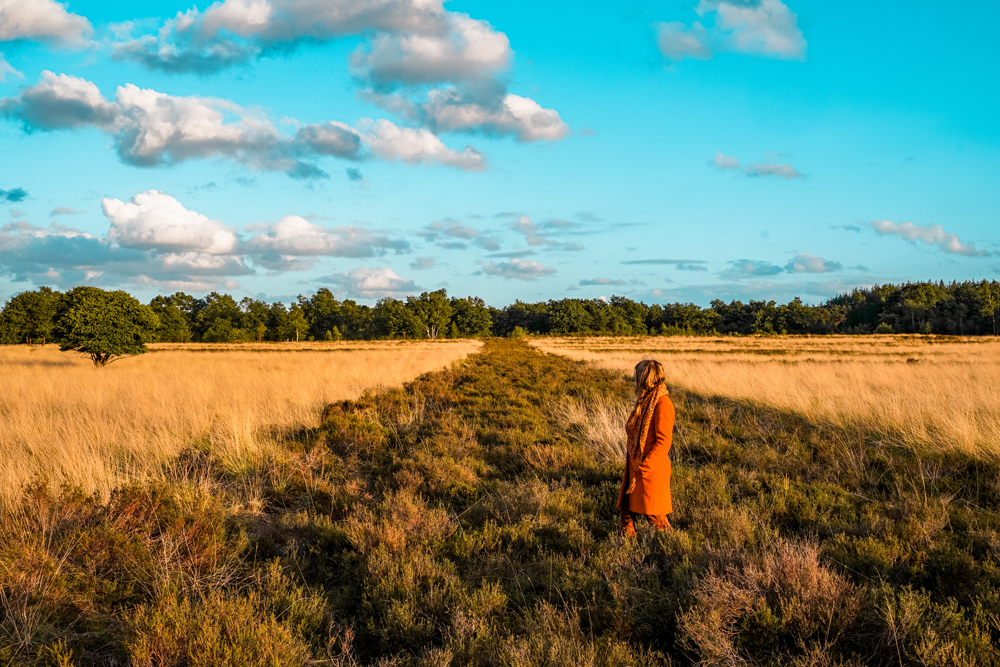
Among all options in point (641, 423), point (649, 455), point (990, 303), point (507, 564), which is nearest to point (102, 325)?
point (507, 564)

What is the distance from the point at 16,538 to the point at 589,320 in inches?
5628

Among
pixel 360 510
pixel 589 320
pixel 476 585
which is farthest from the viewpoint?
pixel 589 320

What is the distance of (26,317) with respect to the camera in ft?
254

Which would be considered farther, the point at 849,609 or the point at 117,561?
the point at 117,561

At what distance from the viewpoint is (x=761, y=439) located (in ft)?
A: 30.0

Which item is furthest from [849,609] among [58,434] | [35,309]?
[35,309]

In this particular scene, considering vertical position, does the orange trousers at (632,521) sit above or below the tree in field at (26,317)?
below

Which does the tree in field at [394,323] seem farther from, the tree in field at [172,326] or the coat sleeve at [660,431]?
the coat sleeve at [660,431]

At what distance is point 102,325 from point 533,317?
139 metres

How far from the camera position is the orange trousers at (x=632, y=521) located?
488 centimetres

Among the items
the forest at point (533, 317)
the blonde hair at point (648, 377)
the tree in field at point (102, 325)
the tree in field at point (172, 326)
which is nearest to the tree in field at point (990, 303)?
the forest at point (533, 317)

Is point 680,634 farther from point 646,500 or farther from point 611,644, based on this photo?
point 646,500

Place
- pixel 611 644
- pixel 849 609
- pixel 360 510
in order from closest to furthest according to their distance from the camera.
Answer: pixel 611 644
pixel 849 609
pixel 360 510

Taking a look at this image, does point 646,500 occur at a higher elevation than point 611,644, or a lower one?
higher
